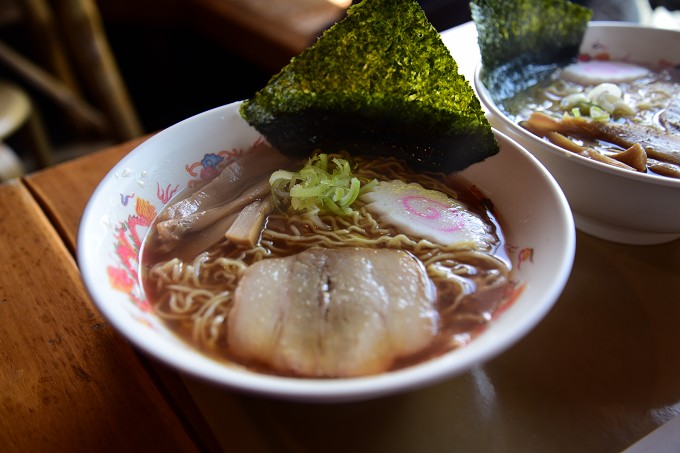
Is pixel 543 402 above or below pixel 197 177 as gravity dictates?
below

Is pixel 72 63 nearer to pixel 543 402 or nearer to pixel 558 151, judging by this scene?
pixel 558 151

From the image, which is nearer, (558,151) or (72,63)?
(558,151)

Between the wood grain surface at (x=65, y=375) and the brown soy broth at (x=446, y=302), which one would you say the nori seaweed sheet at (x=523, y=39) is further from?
the wood grain surface at (x=65, y=375)

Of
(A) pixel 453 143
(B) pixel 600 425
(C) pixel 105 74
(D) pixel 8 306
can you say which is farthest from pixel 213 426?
(C) pixel 105 74

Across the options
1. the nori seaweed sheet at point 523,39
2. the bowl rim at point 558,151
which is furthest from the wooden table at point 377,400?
the nori seaweed sheet at point 523,39

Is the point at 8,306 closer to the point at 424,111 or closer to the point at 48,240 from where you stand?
the point at 48,240

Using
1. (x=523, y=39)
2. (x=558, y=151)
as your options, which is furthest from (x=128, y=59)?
(x=558, y=151)

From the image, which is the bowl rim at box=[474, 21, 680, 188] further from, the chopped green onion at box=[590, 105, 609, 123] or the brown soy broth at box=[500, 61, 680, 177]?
the chopped green onion at box=[590, 105, 609, 123]
